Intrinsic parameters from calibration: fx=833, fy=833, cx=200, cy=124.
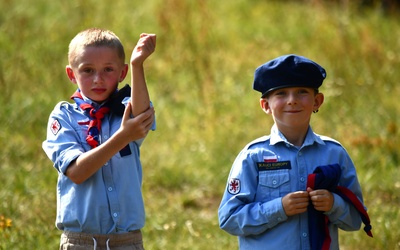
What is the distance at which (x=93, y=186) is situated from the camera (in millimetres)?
4234

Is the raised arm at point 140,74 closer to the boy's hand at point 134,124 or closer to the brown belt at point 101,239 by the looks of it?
the boy's hand at point 134,124

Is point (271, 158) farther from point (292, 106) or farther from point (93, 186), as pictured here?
point (93, 186)

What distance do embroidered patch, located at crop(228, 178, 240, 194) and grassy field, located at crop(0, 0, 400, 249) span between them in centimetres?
180

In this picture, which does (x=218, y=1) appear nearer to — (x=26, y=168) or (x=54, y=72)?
(x=54, y=72)

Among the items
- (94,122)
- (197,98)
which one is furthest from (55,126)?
(197,98)

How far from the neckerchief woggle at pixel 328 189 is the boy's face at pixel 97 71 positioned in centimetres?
112

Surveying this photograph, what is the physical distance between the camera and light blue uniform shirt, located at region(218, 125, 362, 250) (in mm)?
4133

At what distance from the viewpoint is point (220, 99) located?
30.3 feet

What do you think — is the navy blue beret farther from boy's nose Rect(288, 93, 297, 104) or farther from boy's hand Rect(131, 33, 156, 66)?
boy's hand Rect(131, 33, 156, 66)

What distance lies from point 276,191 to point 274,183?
0.14 ft

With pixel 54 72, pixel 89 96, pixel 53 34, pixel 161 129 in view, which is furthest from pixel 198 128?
pixel 89 96

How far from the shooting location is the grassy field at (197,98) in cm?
640

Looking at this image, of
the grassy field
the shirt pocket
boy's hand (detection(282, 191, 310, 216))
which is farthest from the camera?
the grassy field

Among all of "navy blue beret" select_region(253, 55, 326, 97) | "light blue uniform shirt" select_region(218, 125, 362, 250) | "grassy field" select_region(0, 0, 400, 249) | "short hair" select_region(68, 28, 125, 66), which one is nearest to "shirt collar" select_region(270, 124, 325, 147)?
"light blue uniform shirt" select_region(218, 125, 362, 250)
